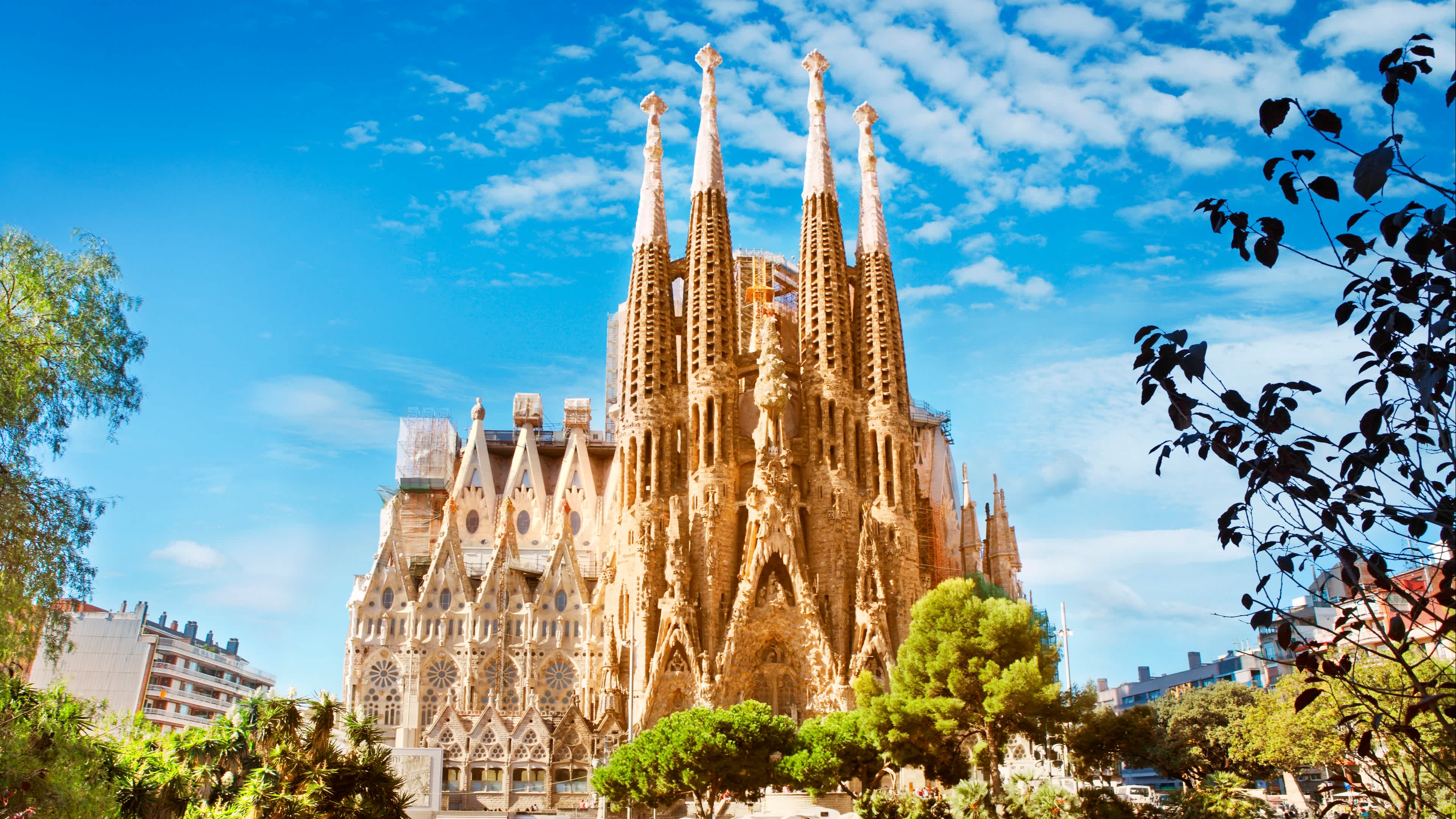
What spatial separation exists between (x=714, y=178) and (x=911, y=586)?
20.2 meters

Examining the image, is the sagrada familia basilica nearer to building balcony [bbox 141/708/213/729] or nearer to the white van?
the white van

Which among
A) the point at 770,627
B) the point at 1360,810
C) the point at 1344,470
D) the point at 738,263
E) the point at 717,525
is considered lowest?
the point at 1360,810

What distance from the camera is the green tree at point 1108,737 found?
32.4 meters

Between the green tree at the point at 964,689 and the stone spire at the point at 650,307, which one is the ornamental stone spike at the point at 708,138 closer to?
the stone spire at the point at 650,307

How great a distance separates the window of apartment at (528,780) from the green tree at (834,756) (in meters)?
12.8

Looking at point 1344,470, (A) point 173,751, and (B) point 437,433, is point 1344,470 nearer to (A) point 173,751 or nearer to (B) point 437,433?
(A) point 173,751

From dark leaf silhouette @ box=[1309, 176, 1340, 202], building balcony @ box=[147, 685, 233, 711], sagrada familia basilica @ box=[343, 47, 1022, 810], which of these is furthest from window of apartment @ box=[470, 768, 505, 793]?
dark leaf silhouette @ box=[1309, 176, 1340, 202]

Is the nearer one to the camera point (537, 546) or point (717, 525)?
point (717, 525)

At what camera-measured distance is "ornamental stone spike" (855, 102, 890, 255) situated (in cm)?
5372

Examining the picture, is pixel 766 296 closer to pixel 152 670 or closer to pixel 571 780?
pixel 571 780

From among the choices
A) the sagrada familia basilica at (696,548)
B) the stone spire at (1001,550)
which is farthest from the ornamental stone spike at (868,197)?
the stone spire at (1001,550)

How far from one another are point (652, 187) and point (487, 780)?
2679cm

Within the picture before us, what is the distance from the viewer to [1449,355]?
278 inches

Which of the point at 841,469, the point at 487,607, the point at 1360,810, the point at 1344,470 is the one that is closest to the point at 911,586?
the point at 841,469
